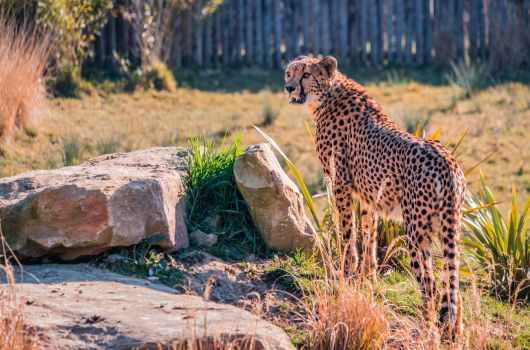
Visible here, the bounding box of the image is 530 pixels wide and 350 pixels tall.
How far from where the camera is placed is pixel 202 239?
5582 millimetres

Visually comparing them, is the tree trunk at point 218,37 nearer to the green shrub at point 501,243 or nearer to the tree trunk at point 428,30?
the tree trunk at point 428,30

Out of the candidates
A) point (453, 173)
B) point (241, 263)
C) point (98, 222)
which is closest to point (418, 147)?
point (453, 173)

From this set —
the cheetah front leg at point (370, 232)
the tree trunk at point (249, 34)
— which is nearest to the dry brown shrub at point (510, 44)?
the tree trunk at point (249, 34)

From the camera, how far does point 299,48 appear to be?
13.4m

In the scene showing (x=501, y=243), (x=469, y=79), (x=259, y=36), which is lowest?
(x=501, y=243)

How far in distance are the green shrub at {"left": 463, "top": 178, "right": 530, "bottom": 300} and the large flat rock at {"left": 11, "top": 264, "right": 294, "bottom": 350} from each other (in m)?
2.25

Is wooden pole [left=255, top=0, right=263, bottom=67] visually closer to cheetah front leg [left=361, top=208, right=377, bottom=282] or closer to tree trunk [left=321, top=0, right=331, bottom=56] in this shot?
tree trunk [left=321, top=0, right=331, bottom=56]

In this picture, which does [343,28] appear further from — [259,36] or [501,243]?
[501,243]

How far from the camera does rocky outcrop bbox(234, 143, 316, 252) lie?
5613 mm

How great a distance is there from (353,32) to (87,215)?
29.7 ft

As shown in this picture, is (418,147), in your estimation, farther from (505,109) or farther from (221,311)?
(505,109)

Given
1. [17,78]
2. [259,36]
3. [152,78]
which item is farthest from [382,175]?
[259,36]

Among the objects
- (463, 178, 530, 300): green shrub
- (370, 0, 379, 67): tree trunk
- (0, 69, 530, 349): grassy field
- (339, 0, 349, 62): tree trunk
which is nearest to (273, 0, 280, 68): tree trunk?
(0, 69, 530, 349): grassy field

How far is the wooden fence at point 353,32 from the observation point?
1295cm
